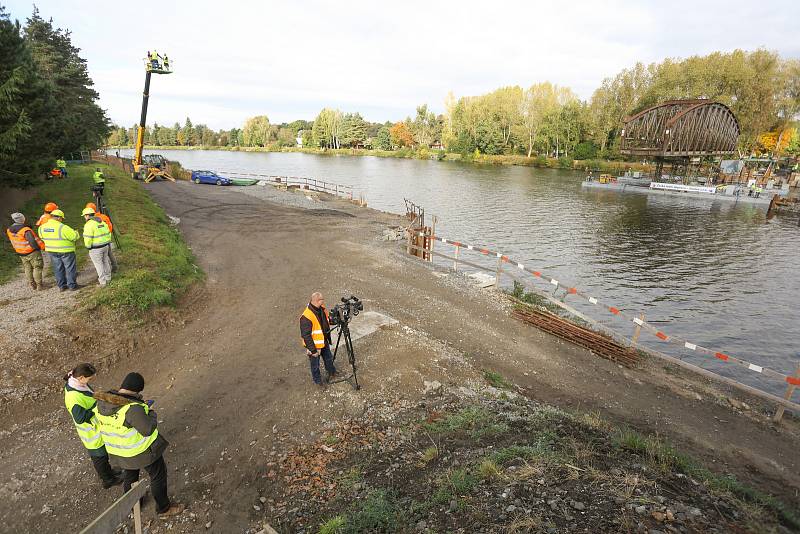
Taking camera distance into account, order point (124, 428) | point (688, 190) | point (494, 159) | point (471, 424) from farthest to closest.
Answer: point (494, 159) < point (688, 190) < point (471, 424) < point (124, 428)

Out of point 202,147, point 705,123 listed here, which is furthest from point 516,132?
point 202,147

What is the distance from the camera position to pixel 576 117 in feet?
310

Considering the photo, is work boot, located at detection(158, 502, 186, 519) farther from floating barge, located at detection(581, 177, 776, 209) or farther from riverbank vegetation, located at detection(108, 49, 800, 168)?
riverbank vegetation, located at detection(108, 49, 800, 168)

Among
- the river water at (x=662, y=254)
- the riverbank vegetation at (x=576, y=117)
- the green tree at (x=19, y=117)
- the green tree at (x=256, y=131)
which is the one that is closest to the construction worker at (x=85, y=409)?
the green tree at (x=19, y=117)

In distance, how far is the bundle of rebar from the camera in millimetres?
12156

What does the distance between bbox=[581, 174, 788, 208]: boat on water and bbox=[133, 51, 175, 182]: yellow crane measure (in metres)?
56.0

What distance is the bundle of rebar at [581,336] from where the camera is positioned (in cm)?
1216

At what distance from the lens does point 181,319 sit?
11672mm

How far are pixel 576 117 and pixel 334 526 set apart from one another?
346ft

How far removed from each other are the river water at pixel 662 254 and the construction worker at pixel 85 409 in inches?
643

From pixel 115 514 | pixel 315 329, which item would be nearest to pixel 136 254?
pixel 315 329

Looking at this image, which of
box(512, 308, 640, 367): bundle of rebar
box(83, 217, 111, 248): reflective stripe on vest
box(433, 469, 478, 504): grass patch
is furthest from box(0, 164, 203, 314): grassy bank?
box(512, 308, 640, 367): bundle of rebar

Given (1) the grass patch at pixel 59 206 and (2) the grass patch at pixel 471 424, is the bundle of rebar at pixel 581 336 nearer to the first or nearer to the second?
(2) the grass patch at pixel 471 424

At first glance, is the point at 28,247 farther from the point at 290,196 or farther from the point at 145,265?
the point at 290,196
